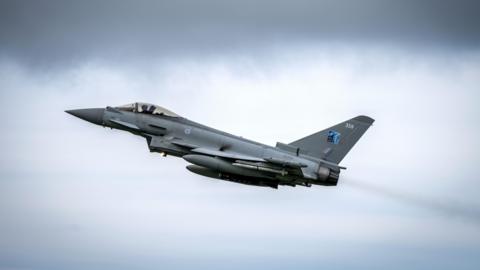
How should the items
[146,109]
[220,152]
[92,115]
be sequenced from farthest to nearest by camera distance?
[92,115] < [146,109] < [220,152]

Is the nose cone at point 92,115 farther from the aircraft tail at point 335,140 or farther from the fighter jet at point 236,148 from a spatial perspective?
the aircraft tail at point 335,140

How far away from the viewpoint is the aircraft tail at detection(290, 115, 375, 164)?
4034cm

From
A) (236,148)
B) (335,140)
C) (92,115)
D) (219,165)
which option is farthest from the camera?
(92,115)

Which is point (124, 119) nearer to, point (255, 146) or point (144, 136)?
point (144, 136)

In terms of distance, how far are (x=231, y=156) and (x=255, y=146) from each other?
1.38 meters

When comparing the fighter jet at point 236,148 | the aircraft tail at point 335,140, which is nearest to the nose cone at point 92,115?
the fighter jet at point 236,148

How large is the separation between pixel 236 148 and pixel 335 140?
12.5 ft

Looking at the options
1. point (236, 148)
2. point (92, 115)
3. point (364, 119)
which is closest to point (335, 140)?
point (364, 119)

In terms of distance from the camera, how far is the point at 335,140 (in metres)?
40.6

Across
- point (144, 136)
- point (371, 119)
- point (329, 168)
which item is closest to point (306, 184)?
point (329, 168)

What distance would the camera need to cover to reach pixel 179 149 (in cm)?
4016

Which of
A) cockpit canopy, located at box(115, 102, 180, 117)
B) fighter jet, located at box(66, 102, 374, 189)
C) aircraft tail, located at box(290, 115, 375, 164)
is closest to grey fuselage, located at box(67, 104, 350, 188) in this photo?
fighter jet, located at box(66, 102, 374, 189)

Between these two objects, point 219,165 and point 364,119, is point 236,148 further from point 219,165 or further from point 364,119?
point 364,119

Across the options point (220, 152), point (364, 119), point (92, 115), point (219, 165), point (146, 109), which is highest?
point (364, 119)
